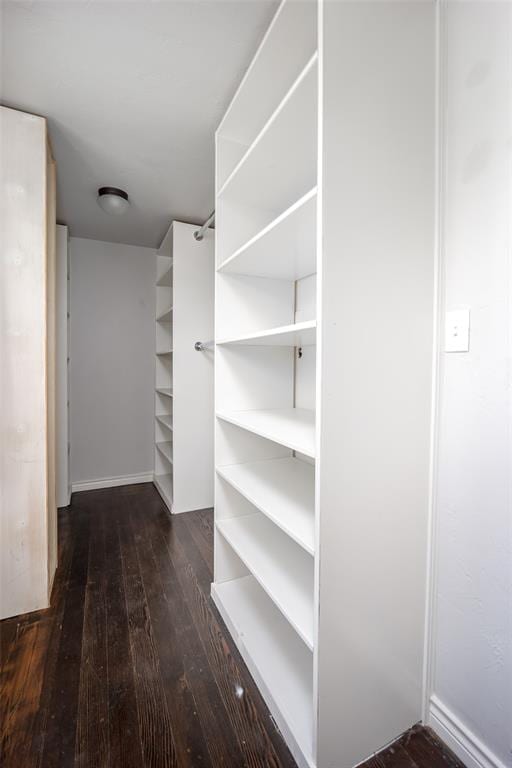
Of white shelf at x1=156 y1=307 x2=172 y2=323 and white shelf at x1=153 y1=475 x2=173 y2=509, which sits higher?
white shelf at x1=156 y1=307 x2=172 y2=323

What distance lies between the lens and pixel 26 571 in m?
1.61

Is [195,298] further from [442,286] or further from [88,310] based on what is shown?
[442,286]

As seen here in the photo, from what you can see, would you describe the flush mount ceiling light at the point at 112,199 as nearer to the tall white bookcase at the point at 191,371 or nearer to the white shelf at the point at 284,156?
the tall white bookcase at the point at 191,371

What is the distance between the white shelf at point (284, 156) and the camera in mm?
1019

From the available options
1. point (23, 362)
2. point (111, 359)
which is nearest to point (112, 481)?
point (111, 359)

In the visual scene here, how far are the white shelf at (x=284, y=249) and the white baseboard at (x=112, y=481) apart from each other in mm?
2528

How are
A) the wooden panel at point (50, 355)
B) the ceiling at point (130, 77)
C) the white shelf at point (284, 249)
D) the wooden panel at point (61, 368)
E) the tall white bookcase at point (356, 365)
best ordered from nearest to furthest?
the tall white bookcase at point (356, 365)
the white shelf at point (284, 249)
the ceiling at point (130, 77)
the wooden panel at point (50, 355)
the wooden panel at point (61, 368)

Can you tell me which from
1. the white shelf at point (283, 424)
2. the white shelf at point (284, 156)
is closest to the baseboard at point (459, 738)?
the white shelf at point (283, 424)

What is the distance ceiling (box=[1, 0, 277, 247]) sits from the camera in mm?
1143

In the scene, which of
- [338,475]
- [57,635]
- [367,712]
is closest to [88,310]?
[57,635]

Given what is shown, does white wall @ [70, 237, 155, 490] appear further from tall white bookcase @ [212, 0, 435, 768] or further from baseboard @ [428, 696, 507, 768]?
baseboard @ [428, 696, 507, 768]

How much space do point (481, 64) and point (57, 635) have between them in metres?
2.54

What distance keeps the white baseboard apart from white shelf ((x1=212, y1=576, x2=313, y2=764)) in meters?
1.94

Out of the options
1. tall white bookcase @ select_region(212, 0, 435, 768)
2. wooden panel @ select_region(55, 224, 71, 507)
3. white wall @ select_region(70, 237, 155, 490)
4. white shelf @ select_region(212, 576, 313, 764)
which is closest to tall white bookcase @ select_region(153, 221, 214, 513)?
white wall @ select_region(70, 237, 155, 490)
